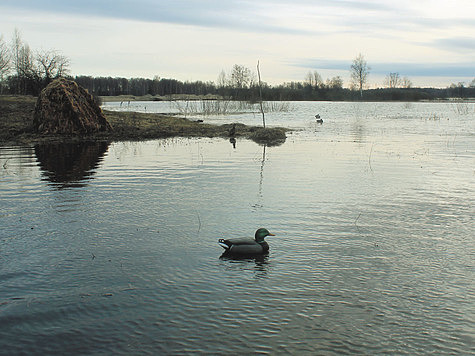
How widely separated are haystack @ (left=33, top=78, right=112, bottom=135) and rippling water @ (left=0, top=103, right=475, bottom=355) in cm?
1557

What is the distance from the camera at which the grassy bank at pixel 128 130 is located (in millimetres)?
31752

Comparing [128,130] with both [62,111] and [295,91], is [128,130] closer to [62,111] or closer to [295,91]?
[62,111]

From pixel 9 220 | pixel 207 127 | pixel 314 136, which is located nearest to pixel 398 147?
pixel 314 136

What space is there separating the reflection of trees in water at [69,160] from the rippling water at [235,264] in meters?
0.26

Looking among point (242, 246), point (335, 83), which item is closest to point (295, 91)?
point (335, 83)

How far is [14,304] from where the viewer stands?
23.2ft

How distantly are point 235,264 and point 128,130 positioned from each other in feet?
93.6

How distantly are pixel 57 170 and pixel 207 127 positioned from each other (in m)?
21.9

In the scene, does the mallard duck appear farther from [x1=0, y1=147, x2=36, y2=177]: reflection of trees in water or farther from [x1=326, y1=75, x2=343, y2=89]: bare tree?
[x1=326, y1=75, x2=343, y2=89]: bare tree

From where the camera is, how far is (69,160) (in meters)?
22.1

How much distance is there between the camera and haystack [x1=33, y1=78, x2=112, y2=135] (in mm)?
32469

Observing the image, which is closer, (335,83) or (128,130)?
(128,130)

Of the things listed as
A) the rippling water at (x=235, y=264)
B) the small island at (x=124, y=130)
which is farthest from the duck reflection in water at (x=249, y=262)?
the small island at (x=124, y=130)

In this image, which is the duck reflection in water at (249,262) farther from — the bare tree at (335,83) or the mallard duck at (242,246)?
the bare tree at (335,83)
